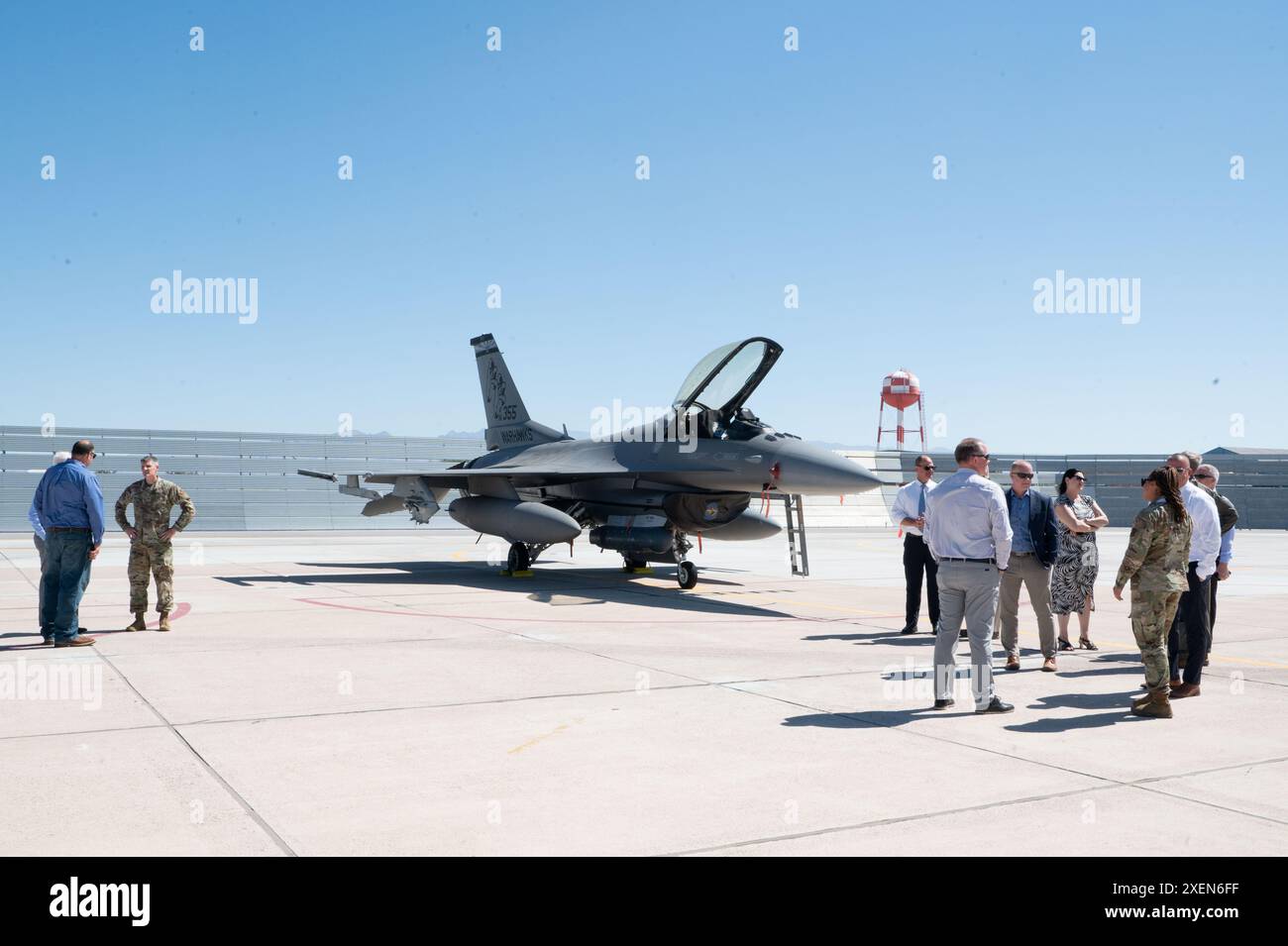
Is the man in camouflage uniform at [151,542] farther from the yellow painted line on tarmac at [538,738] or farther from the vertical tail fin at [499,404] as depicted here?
the vertical tail fin at [499,404]

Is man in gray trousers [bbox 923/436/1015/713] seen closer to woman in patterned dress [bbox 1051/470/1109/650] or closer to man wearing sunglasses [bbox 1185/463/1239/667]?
man wearing sunglasses [bbox 1185/463/1239/667]

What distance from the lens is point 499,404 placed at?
2342 cm

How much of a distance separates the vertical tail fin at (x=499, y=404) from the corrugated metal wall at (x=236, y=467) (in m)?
11.9

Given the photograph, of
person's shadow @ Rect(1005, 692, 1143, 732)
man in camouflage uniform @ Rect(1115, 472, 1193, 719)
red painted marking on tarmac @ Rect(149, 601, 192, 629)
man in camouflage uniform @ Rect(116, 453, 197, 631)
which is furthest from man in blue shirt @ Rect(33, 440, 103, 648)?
man in camouflage uniform @ Rect(1115, 472, 1193, 719)

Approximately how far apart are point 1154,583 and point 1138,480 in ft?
136

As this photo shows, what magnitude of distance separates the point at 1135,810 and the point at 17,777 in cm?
571

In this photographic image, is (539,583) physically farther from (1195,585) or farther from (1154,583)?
(1154,583)

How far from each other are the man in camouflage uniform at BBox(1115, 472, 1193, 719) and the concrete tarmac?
0.91 feet

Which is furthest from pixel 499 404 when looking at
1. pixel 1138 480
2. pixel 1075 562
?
pixel 1138 480

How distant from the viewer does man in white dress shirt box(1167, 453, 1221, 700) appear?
7.86 metres

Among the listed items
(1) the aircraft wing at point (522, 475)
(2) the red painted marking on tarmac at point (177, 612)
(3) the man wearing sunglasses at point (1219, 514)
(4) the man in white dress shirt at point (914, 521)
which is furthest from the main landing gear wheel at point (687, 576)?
(3) the man wearing sunglasses at point (1219, 514)

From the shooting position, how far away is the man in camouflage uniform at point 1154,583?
283 inches
